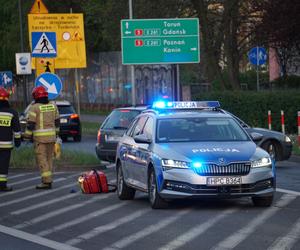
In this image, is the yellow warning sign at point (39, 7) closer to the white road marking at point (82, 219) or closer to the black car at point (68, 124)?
the black car at point (68, 124)

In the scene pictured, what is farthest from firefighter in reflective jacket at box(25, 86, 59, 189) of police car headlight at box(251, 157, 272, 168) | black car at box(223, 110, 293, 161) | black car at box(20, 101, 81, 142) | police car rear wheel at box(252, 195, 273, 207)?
black car at box(20, 101, 81, 142)

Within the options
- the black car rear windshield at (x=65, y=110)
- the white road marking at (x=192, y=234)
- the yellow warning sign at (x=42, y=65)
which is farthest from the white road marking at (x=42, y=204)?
the black car rear windshield at (x=65, y=110)

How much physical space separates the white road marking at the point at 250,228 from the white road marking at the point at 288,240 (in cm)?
42

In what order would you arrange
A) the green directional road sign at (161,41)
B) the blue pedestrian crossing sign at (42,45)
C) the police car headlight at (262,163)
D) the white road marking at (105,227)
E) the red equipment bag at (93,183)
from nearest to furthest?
the white road marking at (105,227) < the police car headlight at (262,163) < the red equipment bag at (93,183) < the blue pedestrian crossing sign at (42,45) < the green directional road sign at (161,41)

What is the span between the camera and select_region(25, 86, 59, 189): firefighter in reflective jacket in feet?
51.0

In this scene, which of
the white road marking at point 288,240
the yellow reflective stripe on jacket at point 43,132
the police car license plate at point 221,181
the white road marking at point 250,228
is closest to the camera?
the white road marking at point 288,240

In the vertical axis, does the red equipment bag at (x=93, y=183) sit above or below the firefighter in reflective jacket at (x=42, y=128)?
below

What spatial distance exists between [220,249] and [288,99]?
19.9 m

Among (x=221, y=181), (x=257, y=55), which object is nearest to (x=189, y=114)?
(x=221, y=181)

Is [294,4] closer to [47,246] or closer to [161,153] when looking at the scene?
[161,153]

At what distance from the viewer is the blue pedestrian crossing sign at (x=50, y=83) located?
20328 mm

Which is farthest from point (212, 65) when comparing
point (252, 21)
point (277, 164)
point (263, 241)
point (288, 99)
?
point (263, 241)

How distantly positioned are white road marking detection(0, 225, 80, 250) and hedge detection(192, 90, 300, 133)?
1833cm

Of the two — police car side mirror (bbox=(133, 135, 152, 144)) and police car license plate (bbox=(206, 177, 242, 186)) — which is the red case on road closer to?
police car side mirror (bbox=(133, 135, 152, 144))
